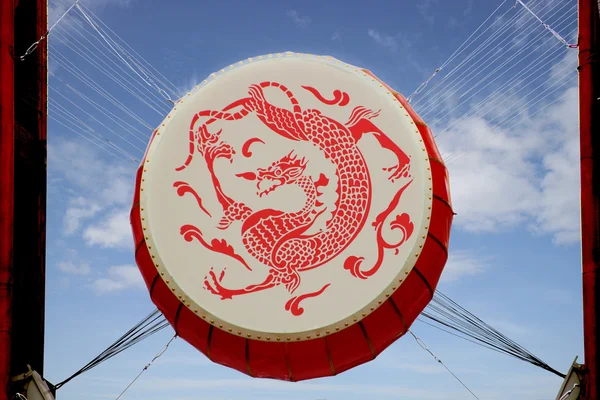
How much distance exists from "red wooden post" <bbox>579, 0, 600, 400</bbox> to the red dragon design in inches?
111

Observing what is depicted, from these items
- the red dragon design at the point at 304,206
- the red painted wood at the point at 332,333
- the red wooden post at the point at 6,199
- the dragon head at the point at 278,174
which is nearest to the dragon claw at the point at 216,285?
the red dragon design at the point at 304,206

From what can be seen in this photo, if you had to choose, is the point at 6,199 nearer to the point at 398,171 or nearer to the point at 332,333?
the point at 332,333

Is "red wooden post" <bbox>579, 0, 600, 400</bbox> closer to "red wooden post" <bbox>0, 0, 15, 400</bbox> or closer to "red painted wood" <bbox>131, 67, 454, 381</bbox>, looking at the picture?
"red painted wood" <bbox>131, 67, 454, 381</bbox>

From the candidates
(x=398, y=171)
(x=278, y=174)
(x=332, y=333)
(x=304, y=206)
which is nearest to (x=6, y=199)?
(x=278, y=174)

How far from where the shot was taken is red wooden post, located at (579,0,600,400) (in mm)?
9852

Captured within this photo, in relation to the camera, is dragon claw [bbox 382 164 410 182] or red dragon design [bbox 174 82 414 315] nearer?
red dragon design [bbox 174 82 414 315]

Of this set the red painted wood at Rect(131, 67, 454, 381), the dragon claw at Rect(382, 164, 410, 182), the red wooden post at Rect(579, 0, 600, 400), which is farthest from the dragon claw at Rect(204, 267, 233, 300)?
the red wooden post at Rect(579, 0, 600, 400)

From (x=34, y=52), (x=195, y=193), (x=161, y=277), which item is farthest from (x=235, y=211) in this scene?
(x=34, y=52)

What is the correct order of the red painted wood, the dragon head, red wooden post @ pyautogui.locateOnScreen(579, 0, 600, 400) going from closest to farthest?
1. the red painted wood
2. the dragon head
3. red wooden post @ pyautogui.locateOnScreen(579, 0, 600, 400)

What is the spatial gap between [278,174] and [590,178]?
427cm

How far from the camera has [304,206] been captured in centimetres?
881

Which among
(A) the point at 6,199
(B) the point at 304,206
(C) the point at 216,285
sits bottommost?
(C) the point at 216,285

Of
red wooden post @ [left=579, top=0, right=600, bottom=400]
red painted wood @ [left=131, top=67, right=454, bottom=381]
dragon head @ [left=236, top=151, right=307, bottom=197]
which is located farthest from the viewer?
red wooden post @ [left=579, top=0, right=600, bottom=400]

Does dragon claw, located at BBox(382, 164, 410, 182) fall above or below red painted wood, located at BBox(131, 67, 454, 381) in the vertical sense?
above
